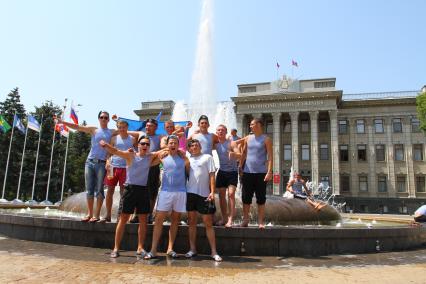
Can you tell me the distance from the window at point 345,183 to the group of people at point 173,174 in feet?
144

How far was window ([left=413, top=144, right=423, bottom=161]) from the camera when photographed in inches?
1805

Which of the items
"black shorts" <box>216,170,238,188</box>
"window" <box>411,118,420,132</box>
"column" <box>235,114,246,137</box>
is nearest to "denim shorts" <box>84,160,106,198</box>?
"black shorts" <box>216,170,238,188</box>

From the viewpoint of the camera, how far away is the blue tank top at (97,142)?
680 centimetres

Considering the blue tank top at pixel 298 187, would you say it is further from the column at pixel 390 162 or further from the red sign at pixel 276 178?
the column at pixel 390 162

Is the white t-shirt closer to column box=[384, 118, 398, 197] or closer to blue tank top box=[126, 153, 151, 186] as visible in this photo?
blue tank top box=[126, 153, 151, 186]

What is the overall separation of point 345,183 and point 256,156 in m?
44.8

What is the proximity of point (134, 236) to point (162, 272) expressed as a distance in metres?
1.95

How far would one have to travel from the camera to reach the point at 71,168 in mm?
47844

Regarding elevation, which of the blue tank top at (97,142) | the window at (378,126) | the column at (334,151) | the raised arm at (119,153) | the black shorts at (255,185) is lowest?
the black shorts at (255,185)

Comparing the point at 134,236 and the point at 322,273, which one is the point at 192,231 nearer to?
the point at 134,236

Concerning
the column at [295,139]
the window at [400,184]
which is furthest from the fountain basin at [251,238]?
the window at [400,184]

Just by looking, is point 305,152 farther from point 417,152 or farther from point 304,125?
point 417,152

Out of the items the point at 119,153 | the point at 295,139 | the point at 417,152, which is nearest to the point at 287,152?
the point at 295,139

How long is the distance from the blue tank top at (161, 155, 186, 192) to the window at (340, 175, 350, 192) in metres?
45.9
